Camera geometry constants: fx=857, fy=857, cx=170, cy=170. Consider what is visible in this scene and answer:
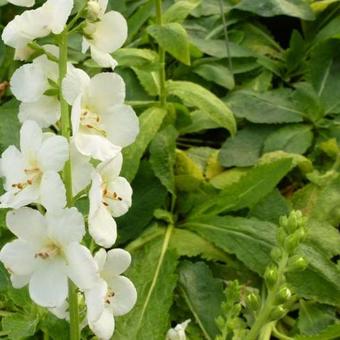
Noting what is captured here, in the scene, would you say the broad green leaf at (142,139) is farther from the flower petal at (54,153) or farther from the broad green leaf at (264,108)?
the flower petal at (54,153)

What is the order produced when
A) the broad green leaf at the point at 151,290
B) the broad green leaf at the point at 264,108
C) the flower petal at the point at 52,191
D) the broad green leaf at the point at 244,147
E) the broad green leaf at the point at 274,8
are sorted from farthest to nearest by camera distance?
1. the broad green leaf at the point at 274,8
2. the broad green leaf at the point at 264,108
3. the broad green leaf at the point at 244,147
4. the broad green leaf at the point at 151,290
5. the flower petal at the point at 52,191

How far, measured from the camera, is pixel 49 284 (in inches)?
38.4

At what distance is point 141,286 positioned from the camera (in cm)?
155

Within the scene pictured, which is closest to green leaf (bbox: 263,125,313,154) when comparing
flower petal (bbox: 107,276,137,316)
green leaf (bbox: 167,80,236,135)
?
green leaf (bbox: 167,80,236,135)

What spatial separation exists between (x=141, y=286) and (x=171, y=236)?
0.51 ft

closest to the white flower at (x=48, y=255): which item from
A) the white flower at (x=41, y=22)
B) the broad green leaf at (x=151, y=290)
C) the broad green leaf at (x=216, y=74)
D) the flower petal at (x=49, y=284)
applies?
the flower petal at (x=49, y=284)

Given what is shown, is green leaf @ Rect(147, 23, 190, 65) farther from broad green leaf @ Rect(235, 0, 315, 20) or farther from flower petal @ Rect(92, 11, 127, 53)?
flower petal @ Rect(92, 11, 127, 53)

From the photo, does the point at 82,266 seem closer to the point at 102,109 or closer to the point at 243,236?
the point at 102,109

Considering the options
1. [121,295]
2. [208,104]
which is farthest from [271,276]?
[208,104]

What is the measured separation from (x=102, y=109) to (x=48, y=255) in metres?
0.19

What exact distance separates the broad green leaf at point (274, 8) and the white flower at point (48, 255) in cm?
129

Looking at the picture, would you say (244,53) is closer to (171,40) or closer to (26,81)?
(171,40)

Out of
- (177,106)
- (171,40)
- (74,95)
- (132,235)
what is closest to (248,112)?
(177,106)

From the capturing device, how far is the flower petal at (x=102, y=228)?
3.21ft
